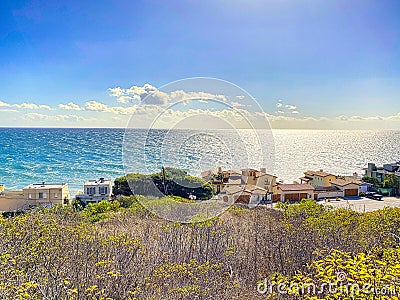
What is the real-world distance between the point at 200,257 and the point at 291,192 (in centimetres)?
1725

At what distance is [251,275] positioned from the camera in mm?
5672

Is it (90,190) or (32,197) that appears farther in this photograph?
(90,190)

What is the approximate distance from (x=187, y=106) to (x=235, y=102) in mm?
916

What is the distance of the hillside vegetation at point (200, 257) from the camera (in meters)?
3.90

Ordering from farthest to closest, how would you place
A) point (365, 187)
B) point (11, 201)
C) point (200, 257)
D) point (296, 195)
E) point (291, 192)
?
point (365, 187)
point (296, 195)
point (291, 192)
point (11, 201)
point (200, 257)

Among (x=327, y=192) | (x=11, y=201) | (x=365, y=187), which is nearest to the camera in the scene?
(x=11, y=201)

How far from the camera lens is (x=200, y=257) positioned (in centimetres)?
620

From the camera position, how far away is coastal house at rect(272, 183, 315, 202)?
2183 centimetres

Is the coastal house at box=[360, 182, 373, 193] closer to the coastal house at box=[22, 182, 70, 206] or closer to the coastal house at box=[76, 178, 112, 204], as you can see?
the coastal house at box=[76, 178, 112, 204]

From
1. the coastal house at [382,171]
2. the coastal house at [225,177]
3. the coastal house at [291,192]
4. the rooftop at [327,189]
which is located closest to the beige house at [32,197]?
the coastal house at [225,177]

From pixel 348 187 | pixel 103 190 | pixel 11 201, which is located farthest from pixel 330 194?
pixel 11 201

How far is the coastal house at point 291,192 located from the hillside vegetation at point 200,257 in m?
13.6

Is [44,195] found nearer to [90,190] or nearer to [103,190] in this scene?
[90,190]

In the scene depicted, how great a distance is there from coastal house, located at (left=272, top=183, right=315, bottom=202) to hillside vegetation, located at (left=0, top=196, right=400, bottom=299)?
1359cm
